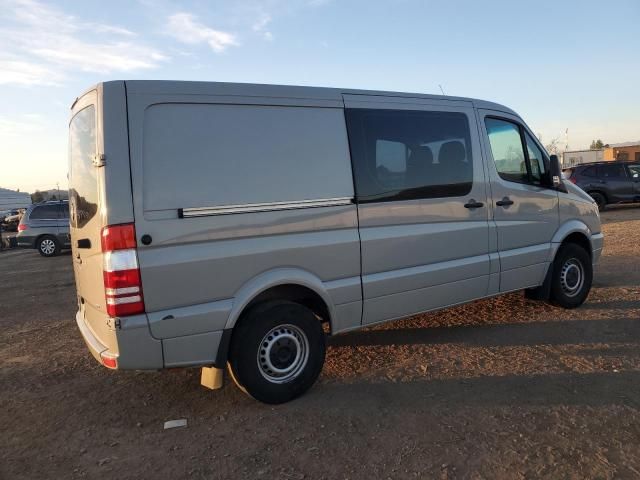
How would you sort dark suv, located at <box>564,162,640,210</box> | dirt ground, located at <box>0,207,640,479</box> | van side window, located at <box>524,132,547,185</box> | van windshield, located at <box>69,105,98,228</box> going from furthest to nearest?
dark suv, located at <box>564,162,640,210</box>
van side window, located at <box>524,132,547,185</box>
van windshield, located at <box>69,105,98,228</box>
dirt ground, located at <box>0,207,640,479</box>

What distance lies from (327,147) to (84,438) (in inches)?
104

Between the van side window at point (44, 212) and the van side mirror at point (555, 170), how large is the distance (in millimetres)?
15021

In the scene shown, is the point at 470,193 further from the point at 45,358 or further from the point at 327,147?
the point at 45,358

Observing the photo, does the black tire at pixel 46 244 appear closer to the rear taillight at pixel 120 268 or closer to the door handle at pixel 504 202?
the rear taillight at pixel 120 268

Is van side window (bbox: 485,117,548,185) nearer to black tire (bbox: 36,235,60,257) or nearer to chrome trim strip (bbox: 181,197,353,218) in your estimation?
chrome trim strip (bbox: 181,197,353,218)

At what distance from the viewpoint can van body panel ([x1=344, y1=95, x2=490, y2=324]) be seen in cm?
413

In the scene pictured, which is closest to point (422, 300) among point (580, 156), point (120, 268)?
point (120, 268)

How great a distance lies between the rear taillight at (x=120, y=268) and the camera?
3113 millimetres

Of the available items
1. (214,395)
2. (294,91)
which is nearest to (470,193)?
(294,91)

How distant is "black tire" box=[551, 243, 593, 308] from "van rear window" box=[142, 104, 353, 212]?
3.06m

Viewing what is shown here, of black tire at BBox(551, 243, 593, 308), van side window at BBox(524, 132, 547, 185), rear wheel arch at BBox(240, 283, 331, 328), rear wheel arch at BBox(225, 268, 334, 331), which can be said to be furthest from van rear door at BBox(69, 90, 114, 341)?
black tire at BBox(551, 243, 593, 308)

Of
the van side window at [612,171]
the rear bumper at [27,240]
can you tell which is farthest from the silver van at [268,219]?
the van side window at [612,171]

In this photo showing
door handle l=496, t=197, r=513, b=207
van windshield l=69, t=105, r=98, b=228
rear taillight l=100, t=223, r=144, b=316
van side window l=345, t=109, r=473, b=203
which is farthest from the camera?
door handle l=496, t=197, r=513, b=207

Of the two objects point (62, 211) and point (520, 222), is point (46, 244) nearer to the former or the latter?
point (62, 211)
